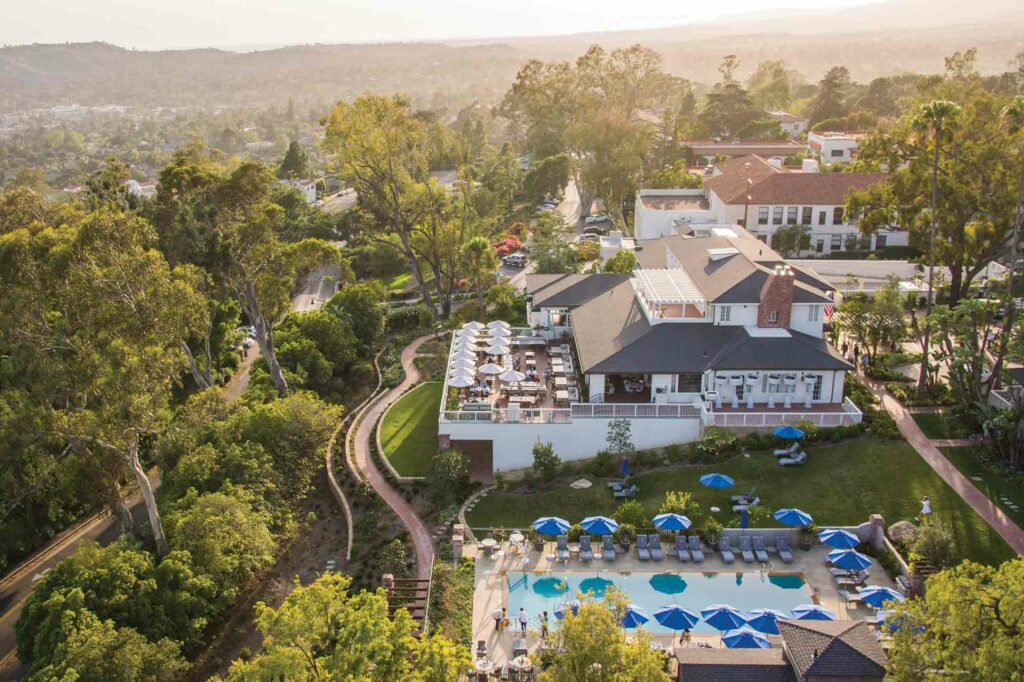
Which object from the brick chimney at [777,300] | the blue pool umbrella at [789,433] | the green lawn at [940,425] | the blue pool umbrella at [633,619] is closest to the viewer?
the blue pool umbrella at [633,619]

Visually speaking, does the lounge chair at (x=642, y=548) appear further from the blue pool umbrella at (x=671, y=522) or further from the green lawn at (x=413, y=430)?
the green lawn at (x=413, y=430)

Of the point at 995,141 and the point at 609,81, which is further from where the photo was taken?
the point at 609,81

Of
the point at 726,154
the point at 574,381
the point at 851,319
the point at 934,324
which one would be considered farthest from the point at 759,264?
the point at 726,154

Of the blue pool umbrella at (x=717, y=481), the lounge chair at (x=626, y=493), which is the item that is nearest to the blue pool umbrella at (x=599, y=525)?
the lounge chair at (x=626, y=493)

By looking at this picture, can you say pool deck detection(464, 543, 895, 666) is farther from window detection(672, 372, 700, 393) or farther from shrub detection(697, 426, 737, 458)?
window detection(672, 372, 700, 393)

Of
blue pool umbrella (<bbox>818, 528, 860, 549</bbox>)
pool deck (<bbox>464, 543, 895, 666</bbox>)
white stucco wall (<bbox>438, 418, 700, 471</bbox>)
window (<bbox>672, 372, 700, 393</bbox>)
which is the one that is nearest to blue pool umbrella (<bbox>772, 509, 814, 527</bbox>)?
blue pool umbrella (<bbox>818, 528, 860, 549</bbox>)

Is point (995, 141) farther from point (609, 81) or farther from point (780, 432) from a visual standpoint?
point (609, 81)
